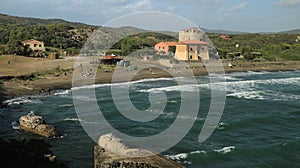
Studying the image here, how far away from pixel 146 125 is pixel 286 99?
1845cm

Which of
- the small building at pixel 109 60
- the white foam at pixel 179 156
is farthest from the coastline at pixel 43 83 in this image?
the white foam at pixel 179 156

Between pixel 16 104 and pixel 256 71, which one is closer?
pixel 16 104

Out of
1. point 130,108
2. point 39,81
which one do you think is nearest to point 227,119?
point 130,108

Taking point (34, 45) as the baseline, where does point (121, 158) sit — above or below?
below

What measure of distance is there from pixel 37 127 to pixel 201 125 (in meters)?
11.6

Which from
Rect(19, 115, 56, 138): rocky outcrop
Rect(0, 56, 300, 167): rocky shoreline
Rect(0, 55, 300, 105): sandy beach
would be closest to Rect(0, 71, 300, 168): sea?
Rect(19, 115, 56, 138): rocky outcrop

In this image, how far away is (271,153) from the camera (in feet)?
61.7

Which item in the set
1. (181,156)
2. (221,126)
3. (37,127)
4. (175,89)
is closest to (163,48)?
(175,89)

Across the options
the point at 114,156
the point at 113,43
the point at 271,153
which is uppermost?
the point at 113,43

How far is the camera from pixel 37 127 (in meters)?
21.1

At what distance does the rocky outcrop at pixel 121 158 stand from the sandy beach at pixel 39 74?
2049 cm

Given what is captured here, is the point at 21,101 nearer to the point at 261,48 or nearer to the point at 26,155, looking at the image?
the point at 26,155

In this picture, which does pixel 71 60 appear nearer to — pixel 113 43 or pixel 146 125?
pixel 113 43

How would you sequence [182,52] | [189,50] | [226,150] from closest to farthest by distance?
[226,150], [182,52], [189,50]
